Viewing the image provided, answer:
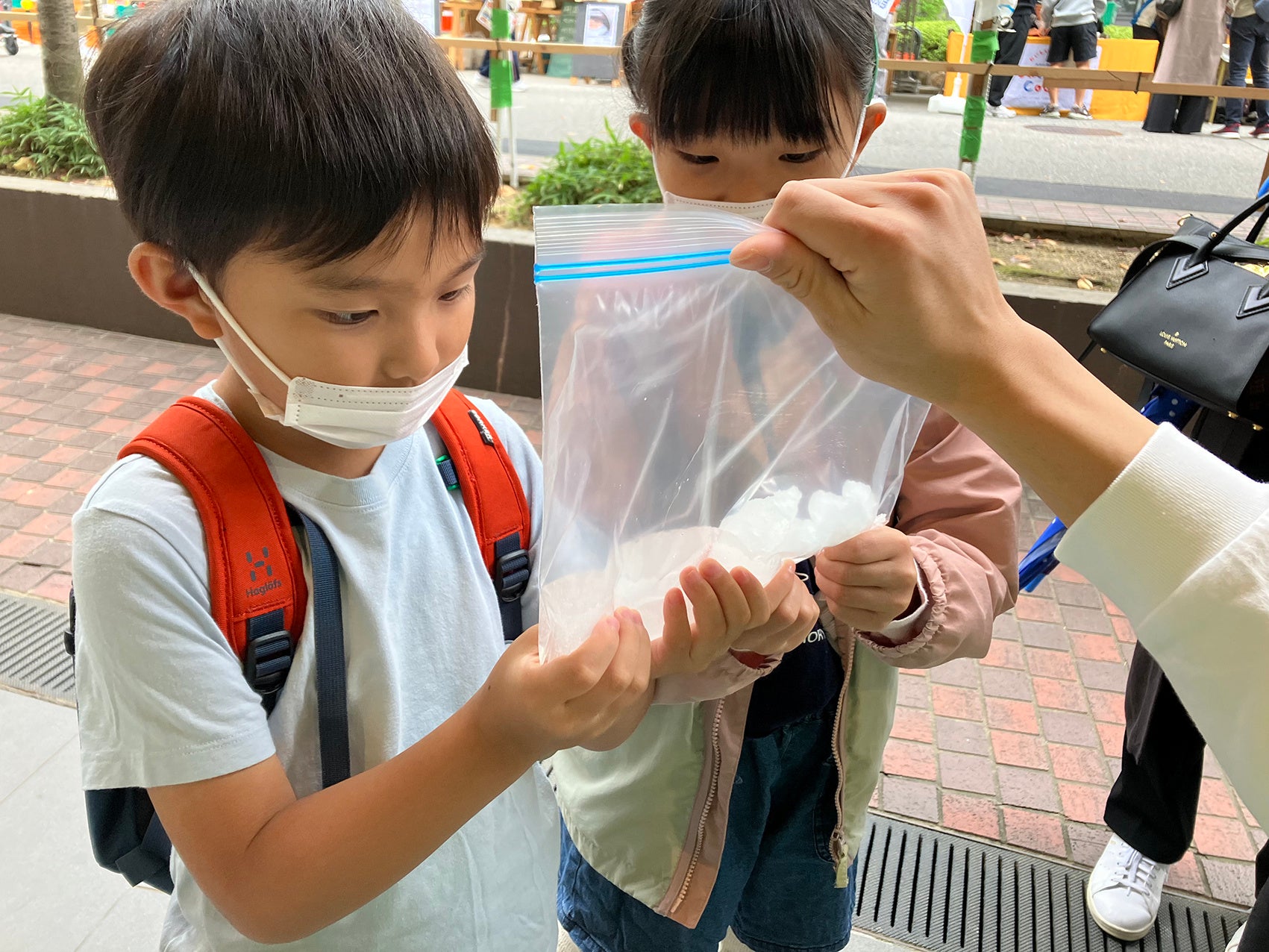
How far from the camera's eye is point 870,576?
1.03 meters

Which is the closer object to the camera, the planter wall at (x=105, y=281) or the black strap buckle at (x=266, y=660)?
the black strap buckle at (x=266, y=660)

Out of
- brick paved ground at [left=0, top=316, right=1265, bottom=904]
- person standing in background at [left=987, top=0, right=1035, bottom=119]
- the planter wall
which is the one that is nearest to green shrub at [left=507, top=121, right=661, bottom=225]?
the planter wall

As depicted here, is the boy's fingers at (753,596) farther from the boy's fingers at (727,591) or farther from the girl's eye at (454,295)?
the girl's eye at (454,295)

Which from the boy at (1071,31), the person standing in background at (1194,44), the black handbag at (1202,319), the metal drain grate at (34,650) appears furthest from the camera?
the boy at (1071,31)

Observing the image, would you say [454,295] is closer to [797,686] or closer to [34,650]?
[797,686]

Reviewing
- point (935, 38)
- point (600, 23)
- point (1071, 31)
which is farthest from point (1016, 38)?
point (600, 23)

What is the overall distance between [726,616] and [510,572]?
0.35 metres

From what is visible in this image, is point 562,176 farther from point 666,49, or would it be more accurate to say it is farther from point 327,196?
point 327,196

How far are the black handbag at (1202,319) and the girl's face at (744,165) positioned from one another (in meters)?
0.84

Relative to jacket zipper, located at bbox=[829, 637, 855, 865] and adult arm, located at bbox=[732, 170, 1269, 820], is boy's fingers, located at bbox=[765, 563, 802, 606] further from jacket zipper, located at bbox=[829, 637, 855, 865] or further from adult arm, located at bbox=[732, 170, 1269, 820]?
jacket zipper, located at bbox=[829, 637, 855, 865]

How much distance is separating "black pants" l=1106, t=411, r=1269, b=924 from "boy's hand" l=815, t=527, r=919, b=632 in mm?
1002

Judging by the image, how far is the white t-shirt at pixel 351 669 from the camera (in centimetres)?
86

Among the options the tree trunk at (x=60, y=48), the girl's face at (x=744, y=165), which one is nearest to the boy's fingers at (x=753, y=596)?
the girl's face at (x=744, y=165)

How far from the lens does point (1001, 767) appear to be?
2.39 metres
